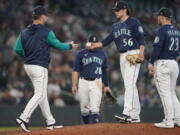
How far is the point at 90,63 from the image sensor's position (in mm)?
12219

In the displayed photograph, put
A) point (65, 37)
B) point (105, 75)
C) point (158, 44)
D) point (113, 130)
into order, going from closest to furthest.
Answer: point (113, 130), point (158, 44), point (105, 75), point (65, 37)

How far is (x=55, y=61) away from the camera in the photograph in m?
17.8

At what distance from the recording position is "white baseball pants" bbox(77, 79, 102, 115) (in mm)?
11953

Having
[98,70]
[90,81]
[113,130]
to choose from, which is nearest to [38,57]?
[113,130]

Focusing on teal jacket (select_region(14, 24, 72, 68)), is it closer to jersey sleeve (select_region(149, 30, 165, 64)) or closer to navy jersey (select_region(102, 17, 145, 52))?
navy jersey (select_region(102, 17, 145, 52))

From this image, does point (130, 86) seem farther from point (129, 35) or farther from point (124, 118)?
point (129, 35)

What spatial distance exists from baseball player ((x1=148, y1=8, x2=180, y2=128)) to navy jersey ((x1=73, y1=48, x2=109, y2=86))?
6.36 ft

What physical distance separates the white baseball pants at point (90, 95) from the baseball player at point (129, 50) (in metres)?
1.28

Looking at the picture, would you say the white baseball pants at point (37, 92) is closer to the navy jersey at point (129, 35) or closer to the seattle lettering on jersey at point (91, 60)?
the navy jersey at point (129, 35)

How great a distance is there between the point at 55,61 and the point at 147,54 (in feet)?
9.41

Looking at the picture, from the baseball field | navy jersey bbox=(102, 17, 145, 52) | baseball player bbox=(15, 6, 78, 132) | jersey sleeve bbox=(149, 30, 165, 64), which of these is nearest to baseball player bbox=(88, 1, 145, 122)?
navy jersey bbox=(102, 17, 145, 52)

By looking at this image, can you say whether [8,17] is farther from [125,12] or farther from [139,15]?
[125,12]

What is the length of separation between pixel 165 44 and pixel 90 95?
2.33m

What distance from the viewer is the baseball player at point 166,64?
10336mm
